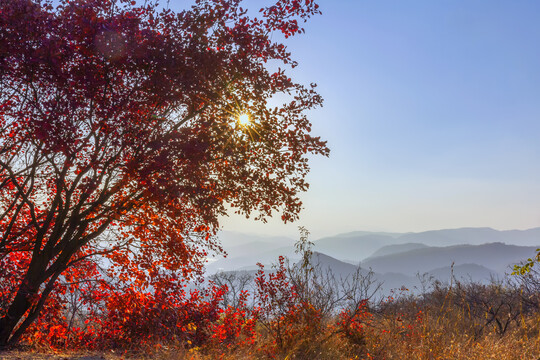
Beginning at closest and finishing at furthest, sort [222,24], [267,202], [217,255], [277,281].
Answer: [222,24] < [267,202] < [217,255] < [277,281]

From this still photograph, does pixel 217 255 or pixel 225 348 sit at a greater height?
pixel 217 255

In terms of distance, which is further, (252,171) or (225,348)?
(225,348)

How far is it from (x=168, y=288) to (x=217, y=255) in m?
1.30

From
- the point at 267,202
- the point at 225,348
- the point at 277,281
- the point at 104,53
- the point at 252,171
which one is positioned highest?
the point at 104,53

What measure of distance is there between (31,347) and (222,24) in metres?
7.23

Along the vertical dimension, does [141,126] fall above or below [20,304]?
above

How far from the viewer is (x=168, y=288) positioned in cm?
762

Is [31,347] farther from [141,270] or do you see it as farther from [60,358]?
[141,270]

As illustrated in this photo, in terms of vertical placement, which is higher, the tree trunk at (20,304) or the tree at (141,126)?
the tree at (141,126)

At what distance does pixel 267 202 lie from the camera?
6828 mm

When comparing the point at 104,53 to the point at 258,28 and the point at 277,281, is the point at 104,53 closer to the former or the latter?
the point at 258,28

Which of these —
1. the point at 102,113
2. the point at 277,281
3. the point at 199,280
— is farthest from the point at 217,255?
the point at 102,113

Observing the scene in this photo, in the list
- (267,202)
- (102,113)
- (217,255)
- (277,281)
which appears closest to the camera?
(102,113)

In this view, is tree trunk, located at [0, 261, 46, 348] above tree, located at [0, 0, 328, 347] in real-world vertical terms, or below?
below
